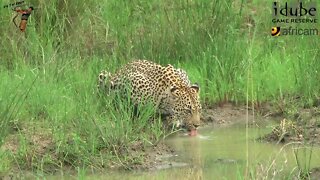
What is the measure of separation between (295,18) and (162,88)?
8.33ft

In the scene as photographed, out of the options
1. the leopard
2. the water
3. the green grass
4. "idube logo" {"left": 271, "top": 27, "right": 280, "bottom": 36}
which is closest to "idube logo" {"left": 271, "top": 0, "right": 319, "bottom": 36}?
"idube logo" {"left": 271, "top": 27, "right": 280, "bottom": 36}

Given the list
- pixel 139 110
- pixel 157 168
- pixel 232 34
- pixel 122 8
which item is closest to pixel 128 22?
pixel 122 8

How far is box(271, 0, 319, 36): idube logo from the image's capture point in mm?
10898

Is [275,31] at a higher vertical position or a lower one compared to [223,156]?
higher

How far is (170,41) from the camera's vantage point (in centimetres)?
1043

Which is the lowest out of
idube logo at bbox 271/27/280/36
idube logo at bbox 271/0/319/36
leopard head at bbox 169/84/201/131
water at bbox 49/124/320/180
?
water at bbox 49/124/320/180

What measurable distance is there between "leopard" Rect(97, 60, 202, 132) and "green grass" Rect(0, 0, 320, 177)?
27cm

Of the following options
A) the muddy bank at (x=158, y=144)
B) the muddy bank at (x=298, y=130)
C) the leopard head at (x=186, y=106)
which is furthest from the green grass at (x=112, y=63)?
the leopard head at (x=186, y=106)

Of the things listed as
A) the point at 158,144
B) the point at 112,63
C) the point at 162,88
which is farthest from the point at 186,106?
the point at 112,63

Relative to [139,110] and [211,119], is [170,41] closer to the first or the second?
[211,119]

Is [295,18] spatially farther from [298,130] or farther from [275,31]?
[298,130]

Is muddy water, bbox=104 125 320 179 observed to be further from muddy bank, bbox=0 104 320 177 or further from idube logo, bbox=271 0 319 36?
idube logo, bbox=271 0 319 36

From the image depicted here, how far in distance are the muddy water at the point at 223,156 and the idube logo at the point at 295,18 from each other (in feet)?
6.70

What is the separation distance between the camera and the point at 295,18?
37.2 feet
